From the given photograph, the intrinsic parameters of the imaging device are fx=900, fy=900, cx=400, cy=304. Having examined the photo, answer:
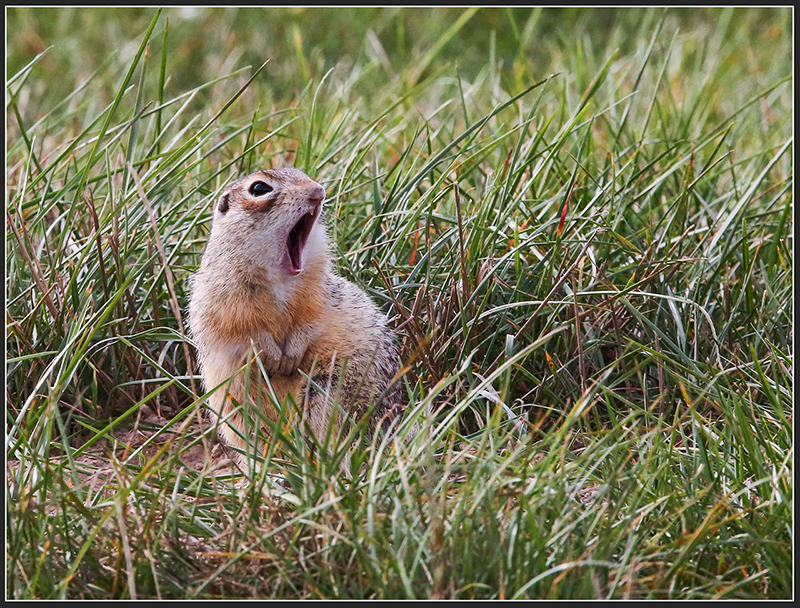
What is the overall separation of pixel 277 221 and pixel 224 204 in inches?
A: 13.1

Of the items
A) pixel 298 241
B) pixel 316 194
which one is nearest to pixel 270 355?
pixel 298 241

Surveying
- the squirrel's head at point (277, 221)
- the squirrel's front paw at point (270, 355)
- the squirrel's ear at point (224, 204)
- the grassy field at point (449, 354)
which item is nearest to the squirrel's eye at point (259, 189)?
the squirrel's head at point (277, 221)

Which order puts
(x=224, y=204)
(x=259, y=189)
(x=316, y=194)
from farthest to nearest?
(x=224, y=204), (x=259, y=189), (x=316, y=194)

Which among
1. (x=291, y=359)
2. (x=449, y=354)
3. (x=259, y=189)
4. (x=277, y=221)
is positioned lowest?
(x=449, y=354)

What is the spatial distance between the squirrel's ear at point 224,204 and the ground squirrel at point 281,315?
94mm

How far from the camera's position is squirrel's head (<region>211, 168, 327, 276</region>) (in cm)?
349

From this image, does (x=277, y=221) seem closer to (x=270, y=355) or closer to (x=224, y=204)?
(x=224, y=204)

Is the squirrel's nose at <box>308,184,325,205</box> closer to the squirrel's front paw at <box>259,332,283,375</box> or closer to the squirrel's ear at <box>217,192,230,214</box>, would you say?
the squirrel's ear at <box>217,192,230,214</box>

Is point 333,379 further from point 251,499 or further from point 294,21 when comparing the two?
point 294,21

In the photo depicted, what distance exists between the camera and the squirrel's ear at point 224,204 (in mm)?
3709

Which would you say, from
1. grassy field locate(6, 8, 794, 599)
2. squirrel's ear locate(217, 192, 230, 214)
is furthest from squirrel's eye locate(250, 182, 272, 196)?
grassy field locate(6, 8, 794, 599)

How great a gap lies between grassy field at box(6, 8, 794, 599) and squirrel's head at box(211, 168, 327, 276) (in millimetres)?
278

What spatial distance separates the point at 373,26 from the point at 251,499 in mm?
6210

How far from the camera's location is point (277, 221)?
3.52 m
